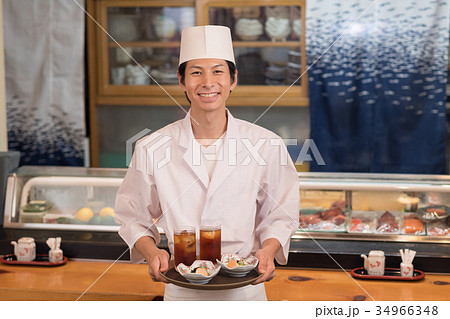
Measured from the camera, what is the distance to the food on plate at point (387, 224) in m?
2.55

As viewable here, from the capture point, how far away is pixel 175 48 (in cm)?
407

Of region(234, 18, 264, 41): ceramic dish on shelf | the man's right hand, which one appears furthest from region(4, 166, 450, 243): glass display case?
region(234, 18, 264, 41): ceramic dish on shelf

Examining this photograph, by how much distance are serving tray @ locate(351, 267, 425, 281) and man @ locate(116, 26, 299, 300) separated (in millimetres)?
678

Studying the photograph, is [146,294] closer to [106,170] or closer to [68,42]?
[106,170]

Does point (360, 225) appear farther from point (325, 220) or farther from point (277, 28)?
point (277, 28)

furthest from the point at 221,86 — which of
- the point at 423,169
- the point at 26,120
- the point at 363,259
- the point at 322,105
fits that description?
the point at 26,120

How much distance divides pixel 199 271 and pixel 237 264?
109 mm

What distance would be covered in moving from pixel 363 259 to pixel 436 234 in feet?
1.22

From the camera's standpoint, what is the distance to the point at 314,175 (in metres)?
2.61

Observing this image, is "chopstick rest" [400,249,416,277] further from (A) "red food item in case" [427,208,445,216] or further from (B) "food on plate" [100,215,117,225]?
(B) "food on plate" [100,215,117,225]

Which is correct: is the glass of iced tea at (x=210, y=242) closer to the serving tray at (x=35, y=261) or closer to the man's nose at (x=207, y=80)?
the man's nose at (x=207, y=80)

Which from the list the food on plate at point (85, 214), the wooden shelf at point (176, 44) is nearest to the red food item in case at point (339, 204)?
the food on plate at point (85, 214)

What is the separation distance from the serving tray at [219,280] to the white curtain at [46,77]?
2.70 metres

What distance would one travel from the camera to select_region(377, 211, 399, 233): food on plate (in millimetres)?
2547
